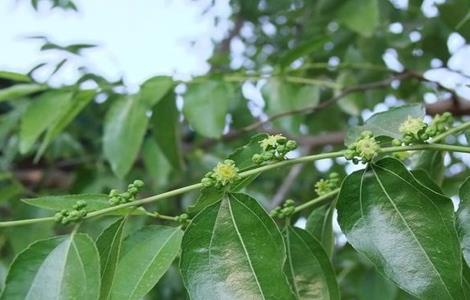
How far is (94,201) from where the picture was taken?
65 centimetres

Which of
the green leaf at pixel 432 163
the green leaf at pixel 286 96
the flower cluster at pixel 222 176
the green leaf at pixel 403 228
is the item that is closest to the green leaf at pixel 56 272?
the flower cluster at pixel 222 176

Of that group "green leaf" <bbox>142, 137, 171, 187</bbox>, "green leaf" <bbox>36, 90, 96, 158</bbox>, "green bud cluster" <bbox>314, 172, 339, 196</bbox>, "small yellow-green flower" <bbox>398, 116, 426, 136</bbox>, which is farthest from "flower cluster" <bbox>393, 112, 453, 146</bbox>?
"green leaf" <bbox>142, 137, 171, 187</bbox>

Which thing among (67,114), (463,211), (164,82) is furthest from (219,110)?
(463,211)

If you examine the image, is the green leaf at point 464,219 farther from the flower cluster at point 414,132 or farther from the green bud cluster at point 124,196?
the green bud cluster at point 124,196

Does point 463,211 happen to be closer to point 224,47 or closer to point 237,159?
A: point 237,159

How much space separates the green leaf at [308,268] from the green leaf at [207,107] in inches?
20.8

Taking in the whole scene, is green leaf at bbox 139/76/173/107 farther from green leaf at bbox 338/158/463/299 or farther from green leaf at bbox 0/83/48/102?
green leaf at bbox 338/158/463/299

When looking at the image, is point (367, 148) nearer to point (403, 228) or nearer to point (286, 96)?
point (403, 228)

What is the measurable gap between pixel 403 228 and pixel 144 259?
0.23m

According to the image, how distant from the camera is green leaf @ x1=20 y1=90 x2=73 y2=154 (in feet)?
3.92

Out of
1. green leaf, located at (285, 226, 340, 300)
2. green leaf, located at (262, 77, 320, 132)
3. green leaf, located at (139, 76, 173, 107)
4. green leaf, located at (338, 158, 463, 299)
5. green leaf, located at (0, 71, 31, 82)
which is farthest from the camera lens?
green leaf, located at (262, 77, 320, 132)

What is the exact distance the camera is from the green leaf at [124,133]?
1.16 meters

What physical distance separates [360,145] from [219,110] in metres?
0.62

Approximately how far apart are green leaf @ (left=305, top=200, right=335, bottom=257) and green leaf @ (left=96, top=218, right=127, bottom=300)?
0.21m
